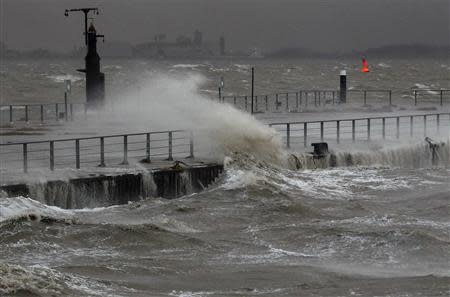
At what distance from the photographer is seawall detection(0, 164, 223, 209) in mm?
17406

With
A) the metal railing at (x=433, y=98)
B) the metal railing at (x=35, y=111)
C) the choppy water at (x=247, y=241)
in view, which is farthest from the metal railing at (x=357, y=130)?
the metal railing at (x=35, y=111)

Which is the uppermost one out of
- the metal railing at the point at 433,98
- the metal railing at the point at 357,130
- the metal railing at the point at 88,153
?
the metal railing at the point at 88,153

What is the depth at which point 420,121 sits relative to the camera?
36438 mm

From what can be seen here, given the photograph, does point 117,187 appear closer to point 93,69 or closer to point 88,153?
point 88,153

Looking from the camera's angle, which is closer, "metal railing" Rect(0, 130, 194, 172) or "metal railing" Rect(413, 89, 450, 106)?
"metal railing" Rect(0, 130, 194, 172)

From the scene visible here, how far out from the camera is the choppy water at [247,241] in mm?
12156

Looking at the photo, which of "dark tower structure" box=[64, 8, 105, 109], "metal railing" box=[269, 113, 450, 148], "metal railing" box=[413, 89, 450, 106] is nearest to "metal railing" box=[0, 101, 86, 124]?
"dark tower structure" box=[64, 8, 105, 109]

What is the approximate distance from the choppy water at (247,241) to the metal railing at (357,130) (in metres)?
4.17

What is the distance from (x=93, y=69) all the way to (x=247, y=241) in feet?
68.2

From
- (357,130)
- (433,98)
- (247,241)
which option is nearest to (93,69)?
(357,130)

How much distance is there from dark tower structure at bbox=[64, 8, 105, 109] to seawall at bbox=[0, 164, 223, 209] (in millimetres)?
14619

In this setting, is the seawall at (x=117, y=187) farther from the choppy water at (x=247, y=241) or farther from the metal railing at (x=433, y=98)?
the metal railing at (x=433, y=98)

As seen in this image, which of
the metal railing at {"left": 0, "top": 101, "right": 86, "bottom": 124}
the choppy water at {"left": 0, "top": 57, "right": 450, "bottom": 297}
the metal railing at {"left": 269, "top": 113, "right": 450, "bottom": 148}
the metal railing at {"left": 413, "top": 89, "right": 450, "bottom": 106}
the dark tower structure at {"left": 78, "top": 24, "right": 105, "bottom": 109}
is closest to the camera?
the choppy water at {"left": 0, "top": 57, "right": 450, "bottom": 297}

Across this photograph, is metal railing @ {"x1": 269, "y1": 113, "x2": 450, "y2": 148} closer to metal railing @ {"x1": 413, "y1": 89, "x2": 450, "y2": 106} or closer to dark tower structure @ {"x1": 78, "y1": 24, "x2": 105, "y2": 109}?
dark tower structure @ {"x1": 78, "y1": 24, "x2": 105, "y2": 109}
